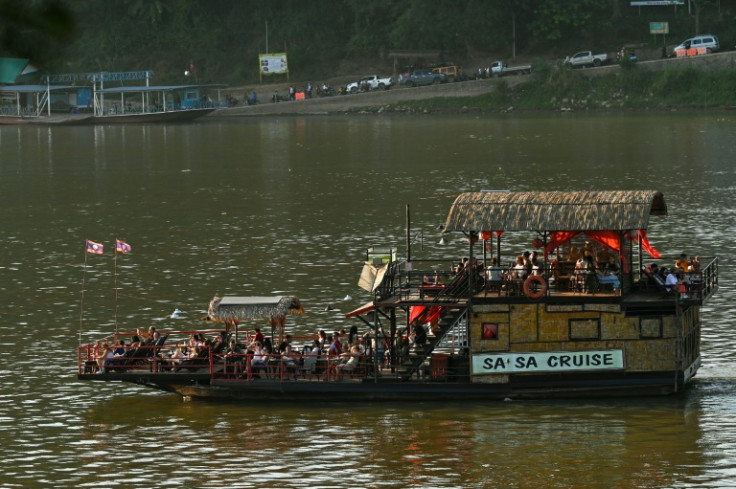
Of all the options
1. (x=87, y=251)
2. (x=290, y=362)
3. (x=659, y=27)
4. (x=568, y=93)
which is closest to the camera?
(x=290, y=362)

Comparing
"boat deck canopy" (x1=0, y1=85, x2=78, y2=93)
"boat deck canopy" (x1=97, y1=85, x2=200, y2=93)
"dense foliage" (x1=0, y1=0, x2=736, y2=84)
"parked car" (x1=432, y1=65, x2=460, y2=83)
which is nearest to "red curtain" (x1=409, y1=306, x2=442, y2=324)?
"dense foliage" (x1=0, y1=0, x2=736, y2=84)

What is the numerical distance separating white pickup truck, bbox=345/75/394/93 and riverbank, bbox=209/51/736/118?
151 centimetres

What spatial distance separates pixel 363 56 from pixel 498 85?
21.3 meters

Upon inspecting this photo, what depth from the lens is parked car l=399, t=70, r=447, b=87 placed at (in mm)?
137500

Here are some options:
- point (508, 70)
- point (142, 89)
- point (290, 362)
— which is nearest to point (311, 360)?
point (290, 362)

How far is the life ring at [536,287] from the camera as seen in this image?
31297 millimetres

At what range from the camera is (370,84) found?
140500 millimetres

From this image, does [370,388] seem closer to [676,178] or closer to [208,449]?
[208,449]

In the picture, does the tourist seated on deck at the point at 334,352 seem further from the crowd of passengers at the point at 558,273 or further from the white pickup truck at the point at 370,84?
the white pickup truck at the point at 370,84

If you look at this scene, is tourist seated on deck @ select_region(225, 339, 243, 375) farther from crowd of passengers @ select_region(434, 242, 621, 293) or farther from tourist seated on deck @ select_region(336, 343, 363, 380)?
crowd of passengers @ select_region(434, 242, 621, 293)

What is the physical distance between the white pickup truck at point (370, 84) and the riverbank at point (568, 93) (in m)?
1.51

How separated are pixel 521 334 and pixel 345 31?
123m

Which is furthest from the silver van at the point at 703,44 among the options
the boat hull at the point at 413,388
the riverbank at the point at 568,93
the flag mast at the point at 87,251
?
the boat hull at the point at 413,388

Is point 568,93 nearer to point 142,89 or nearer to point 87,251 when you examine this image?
point 142,89
